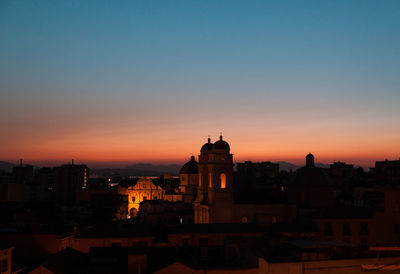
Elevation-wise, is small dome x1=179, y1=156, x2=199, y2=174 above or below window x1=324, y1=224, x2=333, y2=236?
above

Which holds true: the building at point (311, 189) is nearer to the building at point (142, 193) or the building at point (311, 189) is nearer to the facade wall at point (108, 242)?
the facade wall at point (108, 242)

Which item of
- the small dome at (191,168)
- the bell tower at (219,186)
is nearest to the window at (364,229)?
the bell tower at (219,186)

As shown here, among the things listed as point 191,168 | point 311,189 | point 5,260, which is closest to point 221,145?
point 311,189

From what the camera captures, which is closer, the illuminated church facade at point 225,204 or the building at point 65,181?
the illuminated church facade at point 225,204

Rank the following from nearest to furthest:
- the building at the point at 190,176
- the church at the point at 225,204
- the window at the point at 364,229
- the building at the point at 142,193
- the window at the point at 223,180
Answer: the window at the point at 364,229
the church at the point at 225,204
the window at the point at 223,180
the building at the point at 190,176
the building at the point at 142,193

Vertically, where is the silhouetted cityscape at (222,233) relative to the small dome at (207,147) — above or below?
below

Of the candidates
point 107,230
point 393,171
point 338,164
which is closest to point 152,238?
point 107,230

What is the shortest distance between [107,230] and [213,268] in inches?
650

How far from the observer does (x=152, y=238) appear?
3919cm

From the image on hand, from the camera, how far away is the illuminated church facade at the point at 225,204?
185 feet

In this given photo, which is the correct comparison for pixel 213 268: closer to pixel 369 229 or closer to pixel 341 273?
pixel 341 273

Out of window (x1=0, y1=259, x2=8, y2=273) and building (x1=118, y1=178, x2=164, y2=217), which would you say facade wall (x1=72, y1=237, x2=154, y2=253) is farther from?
building (x1=118, y1=178, x2=164, y2=217)

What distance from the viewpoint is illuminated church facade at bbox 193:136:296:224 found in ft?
185

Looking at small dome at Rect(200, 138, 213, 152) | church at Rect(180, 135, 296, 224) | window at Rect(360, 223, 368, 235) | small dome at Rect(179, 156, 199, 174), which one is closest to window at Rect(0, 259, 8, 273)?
church at Rect(180, 135, 296, 224)
